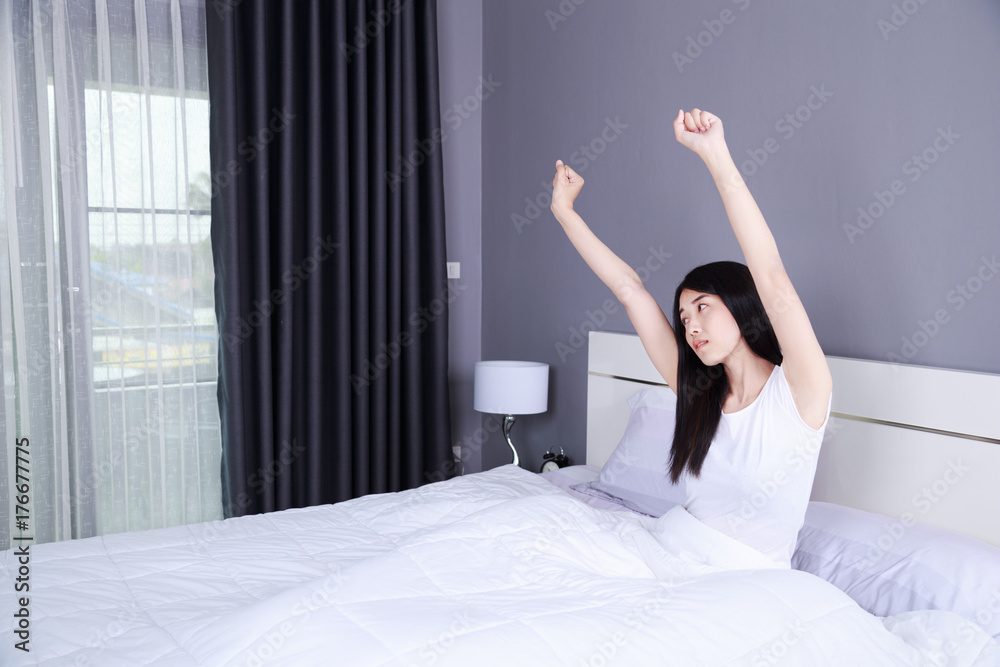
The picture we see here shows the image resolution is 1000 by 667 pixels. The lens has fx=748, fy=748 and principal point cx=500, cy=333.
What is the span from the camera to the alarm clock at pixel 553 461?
2895 millimetres

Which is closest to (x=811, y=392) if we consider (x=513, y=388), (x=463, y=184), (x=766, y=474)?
(x=766, y=474)

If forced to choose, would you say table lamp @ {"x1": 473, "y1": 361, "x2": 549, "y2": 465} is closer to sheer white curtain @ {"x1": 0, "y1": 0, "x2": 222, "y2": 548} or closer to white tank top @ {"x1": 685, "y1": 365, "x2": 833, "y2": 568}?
sheer white curtain @ {"x1": 0, "y1": 0, "x2": 222, "y2": 548}

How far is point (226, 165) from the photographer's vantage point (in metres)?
2.82

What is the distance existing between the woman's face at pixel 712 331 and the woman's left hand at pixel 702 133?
353mm

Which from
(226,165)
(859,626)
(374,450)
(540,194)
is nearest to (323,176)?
(226,165)

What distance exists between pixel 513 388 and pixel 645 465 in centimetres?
82

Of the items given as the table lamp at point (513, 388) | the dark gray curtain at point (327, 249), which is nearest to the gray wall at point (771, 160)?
the table lamp at point (513, 388)

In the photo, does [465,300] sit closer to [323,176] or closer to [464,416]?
[464,416]

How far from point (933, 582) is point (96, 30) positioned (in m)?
3.03

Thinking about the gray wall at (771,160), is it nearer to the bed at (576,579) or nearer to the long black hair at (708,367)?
the bed at (576,579)

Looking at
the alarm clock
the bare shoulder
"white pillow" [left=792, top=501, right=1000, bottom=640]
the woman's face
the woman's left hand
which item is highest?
the woman's left hand

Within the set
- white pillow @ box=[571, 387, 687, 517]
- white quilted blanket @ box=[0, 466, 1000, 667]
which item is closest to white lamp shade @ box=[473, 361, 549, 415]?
white pillow @ box=[571, 387, 687, 517]

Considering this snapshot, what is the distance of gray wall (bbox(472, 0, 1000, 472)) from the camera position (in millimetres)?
1694

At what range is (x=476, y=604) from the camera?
4.29 feet
